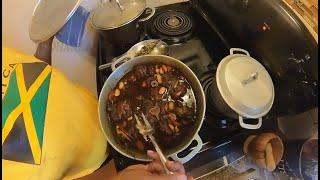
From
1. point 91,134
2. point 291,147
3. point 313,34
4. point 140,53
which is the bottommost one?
point 91,134

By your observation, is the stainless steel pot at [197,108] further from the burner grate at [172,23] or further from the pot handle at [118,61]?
the burner grate at [172,23]

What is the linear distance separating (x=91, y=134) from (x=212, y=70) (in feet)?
1.22

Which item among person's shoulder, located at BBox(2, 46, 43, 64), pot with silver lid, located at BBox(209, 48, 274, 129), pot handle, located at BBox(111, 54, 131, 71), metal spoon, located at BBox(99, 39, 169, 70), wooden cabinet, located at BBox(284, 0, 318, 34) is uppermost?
wooden cabinet, located at BBox(284, 0, 318, 34)

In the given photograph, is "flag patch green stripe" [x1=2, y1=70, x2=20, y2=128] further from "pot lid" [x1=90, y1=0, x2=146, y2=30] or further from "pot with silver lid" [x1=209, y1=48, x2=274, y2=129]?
"pot with silver lid" [x1=209, y1=48, x2=274, y2=129]

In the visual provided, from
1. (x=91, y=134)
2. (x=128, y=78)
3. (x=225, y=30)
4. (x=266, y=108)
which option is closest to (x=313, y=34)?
(x=266, y=108)

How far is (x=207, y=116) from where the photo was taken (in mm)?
779

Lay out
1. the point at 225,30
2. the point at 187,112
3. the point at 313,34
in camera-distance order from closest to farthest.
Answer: the point at 313,34 → the point at 187,112 → the point at 225,30

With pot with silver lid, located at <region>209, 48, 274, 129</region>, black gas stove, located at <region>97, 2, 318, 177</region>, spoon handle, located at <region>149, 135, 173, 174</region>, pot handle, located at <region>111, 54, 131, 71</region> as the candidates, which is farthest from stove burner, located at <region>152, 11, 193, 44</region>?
spoon handle, located at <region>149, 135, 173, 174</region>

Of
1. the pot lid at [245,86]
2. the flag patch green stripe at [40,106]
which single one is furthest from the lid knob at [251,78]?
the flag patch green stripe at [40,106]

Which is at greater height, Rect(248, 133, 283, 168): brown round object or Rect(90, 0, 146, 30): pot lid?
Rect(248, 133, 283, 168): brown round object

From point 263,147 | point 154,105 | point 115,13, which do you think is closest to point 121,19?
point 115,13

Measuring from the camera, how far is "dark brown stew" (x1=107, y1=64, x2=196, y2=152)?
707mm

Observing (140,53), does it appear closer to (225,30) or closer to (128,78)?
(128,78)

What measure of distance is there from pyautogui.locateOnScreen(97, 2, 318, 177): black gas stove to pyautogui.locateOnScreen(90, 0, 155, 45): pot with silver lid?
3 centimetres
